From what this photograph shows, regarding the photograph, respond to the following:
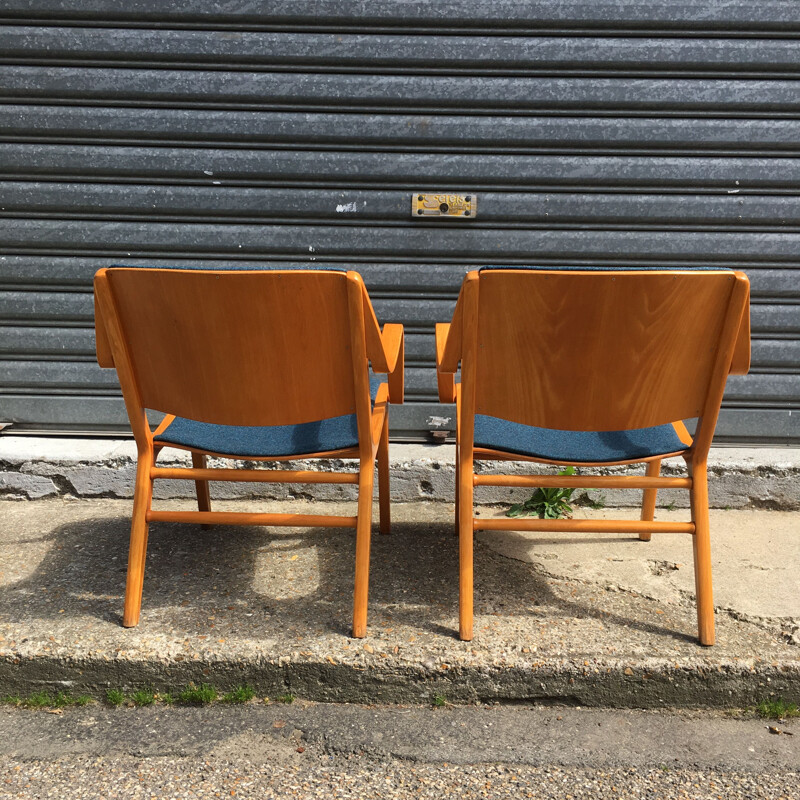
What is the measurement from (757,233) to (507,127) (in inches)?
49.1

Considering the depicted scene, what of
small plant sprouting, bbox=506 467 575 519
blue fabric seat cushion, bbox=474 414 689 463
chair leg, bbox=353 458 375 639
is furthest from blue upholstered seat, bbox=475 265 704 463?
small plant sprouting, bbox=506 467 575 519

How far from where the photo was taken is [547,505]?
347 cm

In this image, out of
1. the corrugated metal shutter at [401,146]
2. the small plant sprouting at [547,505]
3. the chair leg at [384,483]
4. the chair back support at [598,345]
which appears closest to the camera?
the chair back support at [598,345]

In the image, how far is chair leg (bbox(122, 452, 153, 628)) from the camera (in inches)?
94.9

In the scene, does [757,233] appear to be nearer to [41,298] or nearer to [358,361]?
[358,361]

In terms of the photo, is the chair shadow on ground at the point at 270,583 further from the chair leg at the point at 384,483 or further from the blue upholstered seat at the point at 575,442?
the blue upholstered seat at the point at 575,442

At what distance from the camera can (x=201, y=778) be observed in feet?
6.54

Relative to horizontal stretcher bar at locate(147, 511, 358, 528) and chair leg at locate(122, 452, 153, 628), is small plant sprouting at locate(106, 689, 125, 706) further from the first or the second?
horizontal stretcher bar at locate(147, 511, 358, 528)

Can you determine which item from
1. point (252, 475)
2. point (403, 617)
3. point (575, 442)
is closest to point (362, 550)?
point (403, 617)

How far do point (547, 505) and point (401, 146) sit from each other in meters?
1.74

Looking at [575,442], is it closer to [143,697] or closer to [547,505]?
[547,505]

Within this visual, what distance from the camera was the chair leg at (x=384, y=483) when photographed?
2932 mm

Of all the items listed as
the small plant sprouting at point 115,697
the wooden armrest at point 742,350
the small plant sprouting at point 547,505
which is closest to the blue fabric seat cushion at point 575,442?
the wooden armrest at point 742,350

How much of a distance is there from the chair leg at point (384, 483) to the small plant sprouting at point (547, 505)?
0.67m
